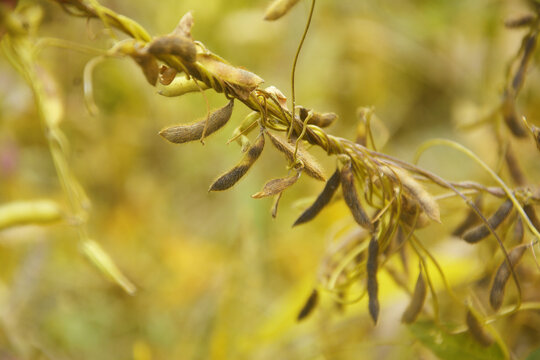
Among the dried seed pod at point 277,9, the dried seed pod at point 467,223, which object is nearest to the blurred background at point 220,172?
the dried seed pod at point 467,223

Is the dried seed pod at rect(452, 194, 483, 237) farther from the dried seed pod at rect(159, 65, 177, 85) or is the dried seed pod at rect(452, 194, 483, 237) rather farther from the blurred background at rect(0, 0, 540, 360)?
the dried seed pod at rect(159, 65, 177, 85)

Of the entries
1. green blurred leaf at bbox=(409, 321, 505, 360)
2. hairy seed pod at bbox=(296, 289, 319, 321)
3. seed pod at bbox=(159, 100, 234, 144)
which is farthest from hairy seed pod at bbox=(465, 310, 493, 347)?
seed pod at bbox=(159, 100, 234, 144)

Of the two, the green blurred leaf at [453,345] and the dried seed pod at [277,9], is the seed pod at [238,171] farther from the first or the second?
the green blurred leaf at [453,345]

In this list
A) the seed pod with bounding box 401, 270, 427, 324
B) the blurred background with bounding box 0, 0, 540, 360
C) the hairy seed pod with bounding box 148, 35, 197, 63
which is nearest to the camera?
the hairy seed pod with bounding box 148, 35, 197, 63

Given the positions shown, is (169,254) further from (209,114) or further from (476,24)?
(476,24)

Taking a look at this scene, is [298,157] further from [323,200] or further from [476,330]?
[476,330]

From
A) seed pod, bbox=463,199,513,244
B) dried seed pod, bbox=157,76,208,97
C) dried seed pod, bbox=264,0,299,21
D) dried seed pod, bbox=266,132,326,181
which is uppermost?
dried seed pod, bbox=264,0,299,21

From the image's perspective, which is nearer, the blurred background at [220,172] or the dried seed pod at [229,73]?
the dried seed pod at [229,73]
